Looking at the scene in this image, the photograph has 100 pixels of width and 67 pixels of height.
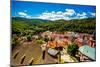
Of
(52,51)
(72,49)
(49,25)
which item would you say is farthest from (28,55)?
(72,49)

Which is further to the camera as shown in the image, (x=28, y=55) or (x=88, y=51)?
(x=88, y=51)

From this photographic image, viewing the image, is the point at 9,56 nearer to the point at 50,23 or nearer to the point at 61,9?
the point at 50,23

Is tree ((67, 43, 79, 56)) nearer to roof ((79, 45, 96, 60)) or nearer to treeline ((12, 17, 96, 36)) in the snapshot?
roof ((79, 45, 96, 60))

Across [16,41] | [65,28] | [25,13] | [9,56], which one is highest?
[25,13]

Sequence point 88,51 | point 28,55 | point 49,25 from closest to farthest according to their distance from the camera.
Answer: point 28,55
point 49,25
point 88,51

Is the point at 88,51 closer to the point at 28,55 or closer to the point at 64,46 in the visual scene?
the point at 64,46
